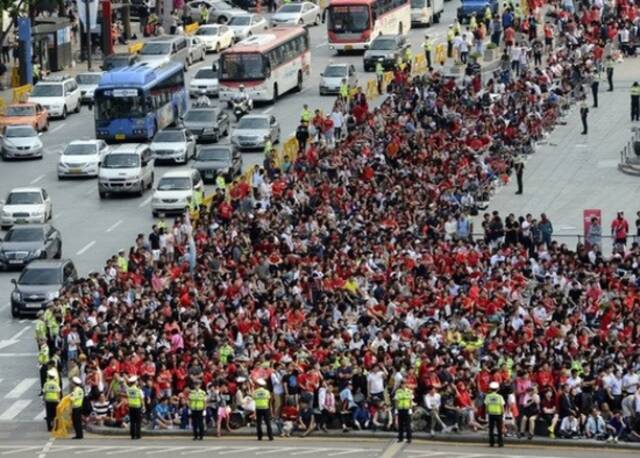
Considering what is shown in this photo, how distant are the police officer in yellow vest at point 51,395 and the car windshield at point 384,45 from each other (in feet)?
157

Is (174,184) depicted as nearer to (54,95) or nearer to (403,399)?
(54,95)

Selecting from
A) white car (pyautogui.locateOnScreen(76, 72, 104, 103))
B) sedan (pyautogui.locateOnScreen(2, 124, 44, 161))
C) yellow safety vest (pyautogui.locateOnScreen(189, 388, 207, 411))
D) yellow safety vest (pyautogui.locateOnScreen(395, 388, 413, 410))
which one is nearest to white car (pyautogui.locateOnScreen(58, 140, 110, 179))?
sedan (pyautogui.locateOnScreen(2, 124, 44, 161))

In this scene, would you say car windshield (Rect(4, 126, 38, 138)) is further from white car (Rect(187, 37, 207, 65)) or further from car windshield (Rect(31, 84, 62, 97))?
white car (Rect(187, 37, 207, 65))

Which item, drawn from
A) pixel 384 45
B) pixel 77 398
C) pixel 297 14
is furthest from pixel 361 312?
pixel 297 14

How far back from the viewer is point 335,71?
9494 cm

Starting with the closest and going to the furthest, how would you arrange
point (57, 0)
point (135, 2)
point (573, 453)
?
point (573, 453) → point (57, 0) → point (135, 2)

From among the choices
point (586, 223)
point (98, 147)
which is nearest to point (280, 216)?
point (586, 223)

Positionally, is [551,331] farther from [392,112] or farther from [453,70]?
[453,70]

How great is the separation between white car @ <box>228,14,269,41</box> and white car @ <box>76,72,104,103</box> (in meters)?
12.9

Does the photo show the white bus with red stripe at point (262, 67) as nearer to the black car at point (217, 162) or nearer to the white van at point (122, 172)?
the black car at point (217, 162)

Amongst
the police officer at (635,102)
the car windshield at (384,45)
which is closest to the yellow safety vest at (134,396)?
the police officer at (635,102)

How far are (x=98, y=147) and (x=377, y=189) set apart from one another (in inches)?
569

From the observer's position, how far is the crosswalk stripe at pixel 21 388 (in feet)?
184

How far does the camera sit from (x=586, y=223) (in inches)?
2509
